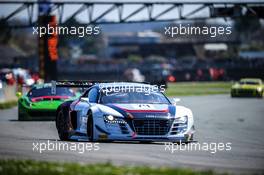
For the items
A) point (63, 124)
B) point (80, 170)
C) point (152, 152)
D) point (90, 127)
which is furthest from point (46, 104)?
point (80, 170)

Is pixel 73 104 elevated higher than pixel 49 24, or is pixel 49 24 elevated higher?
pixel 49 24

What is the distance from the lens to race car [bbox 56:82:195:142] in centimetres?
1570

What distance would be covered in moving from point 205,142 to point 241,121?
38.2ft

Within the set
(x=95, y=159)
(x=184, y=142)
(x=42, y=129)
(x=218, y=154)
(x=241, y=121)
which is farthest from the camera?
(x=241, y=121)

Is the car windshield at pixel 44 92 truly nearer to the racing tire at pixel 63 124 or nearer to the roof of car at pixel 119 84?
the racing tire at pixel 63 124

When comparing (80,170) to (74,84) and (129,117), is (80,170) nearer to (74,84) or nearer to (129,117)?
(129,117)

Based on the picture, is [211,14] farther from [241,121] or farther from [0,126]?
[0,126]

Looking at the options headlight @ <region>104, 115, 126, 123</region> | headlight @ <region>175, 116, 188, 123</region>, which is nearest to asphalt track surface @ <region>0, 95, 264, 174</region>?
headlight @ <region>104, 115, 126, 123</region>

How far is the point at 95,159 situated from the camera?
13.1m

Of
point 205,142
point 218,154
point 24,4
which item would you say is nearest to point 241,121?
point 205,142

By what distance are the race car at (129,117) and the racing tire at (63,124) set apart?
25 centimetres

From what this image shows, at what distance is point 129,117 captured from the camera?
616 inches

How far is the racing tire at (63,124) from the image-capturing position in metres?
17.5

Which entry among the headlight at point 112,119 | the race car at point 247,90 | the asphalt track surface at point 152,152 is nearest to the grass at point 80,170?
the asphalt track surface at point 152,152
